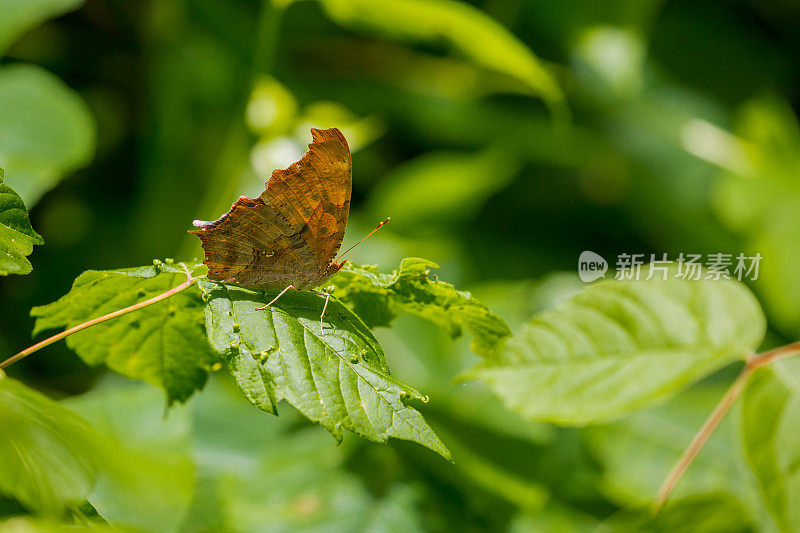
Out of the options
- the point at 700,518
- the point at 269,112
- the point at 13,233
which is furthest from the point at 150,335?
the point at 269,112

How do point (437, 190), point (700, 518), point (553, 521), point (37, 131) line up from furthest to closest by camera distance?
point (437, 190) < point (553, 521) < point (37, 131) < point (700, 518)

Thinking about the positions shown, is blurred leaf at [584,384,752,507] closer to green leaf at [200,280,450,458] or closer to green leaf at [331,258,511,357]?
green leaf at [331,258,511,357]

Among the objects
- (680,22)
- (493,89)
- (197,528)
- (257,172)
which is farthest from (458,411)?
(680,22)

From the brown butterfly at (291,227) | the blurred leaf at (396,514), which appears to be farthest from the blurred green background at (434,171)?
Result: the brown butterfly at (291,227)

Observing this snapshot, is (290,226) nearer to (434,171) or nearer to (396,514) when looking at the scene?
(396,514)

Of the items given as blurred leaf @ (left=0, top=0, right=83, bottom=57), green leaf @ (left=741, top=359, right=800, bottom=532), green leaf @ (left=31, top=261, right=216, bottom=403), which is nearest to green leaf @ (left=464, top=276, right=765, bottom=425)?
green leaf @ (left=741, top=359, right=800, bottom=532)

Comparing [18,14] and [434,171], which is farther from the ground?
[18,14]
